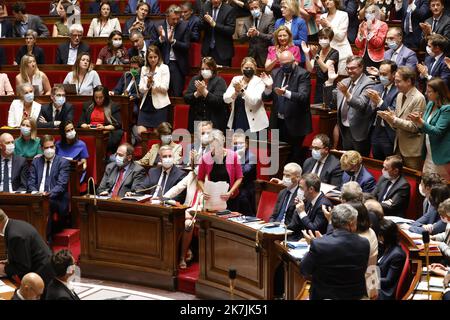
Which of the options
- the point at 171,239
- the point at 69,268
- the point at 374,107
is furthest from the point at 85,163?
the point at 69,268

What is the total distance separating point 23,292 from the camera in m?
4.64

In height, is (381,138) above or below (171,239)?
above

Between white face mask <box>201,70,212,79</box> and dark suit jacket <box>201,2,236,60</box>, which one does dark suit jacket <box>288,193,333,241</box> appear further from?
dark suit jacket <box>201,2,236,60</box>

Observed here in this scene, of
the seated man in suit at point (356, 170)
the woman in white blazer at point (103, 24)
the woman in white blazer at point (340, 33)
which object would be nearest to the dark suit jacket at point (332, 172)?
the seated man in suit at point (356, 170)

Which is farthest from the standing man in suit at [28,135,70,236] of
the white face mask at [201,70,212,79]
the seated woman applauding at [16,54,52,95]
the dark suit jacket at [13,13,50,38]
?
the dark suit jacket at [13,13,50,38]

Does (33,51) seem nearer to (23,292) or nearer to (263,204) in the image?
(263,204)

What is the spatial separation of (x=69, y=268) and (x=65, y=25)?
6177 mm

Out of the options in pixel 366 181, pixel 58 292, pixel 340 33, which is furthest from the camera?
pixel 340 33

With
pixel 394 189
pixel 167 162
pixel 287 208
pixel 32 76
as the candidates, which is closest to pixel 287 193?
pixel 287 208

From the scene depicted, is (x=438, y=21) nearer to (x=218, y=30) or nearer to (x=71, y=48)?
(x=218, y=30)

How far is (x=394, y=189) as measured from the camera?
636 cm

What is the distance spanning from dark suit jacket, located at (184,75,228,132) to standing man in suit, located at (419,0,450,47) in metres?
1.83

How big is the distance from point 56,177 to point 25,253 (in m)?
2.20

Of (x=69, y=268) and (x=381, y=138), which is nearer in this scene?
(x=69, y=268)
